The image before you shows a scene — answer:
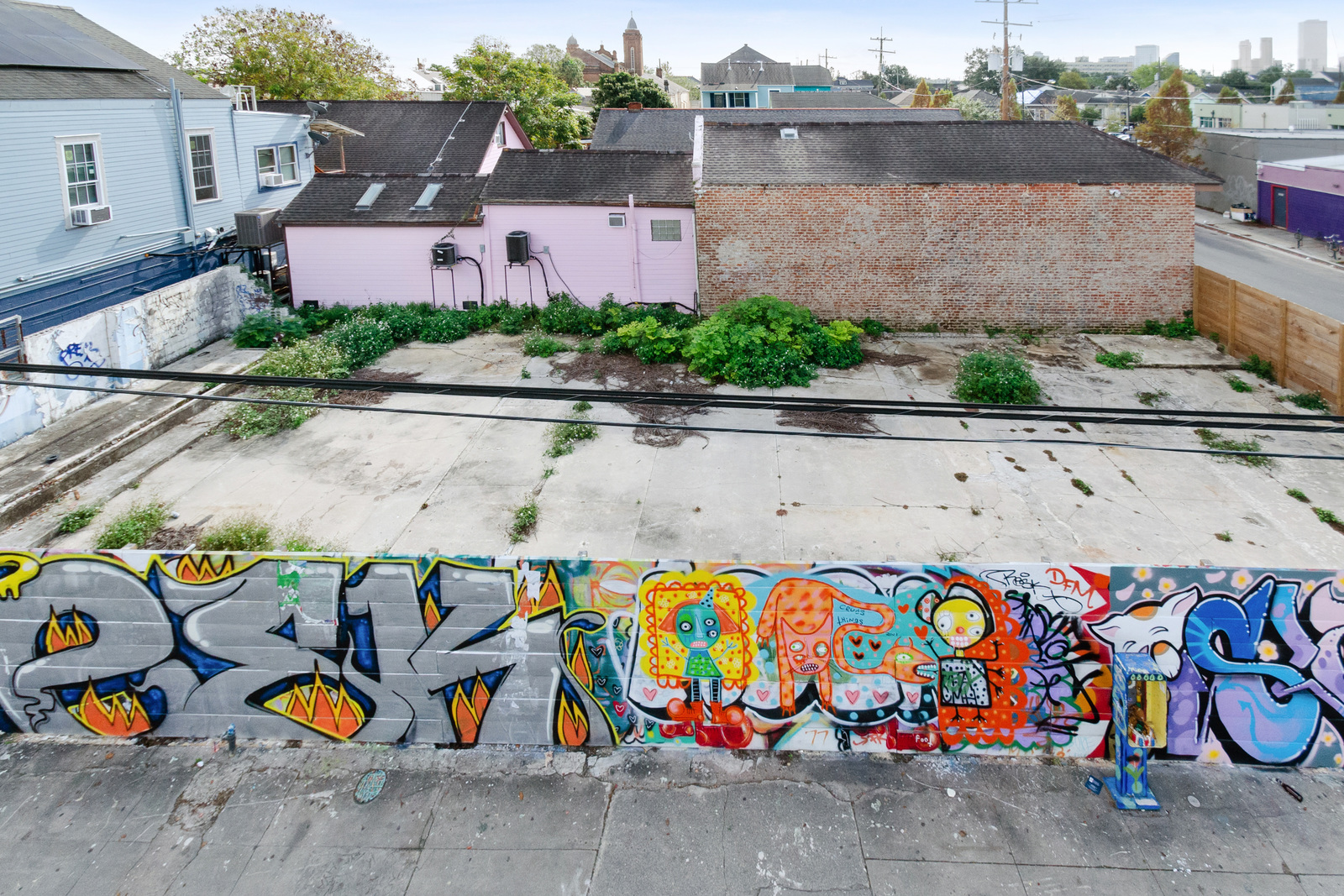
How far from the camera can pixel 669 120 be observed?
120 ft

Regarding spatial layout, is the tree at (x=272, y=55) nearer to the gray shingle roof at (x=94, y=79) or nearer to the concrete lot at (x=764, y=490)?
the gray shingle roof at (x=94, y=79)

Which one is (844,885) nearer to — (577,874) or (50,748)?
(577,874)

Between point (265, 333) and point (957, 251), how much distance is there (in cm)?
1474

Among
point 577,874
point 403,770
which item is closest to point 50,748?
point 403,770

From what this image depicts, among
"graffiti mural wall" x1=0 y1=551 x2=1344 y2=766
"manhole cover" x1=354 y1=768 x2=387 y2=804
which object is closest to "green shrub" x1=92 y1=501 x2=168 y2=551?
"graffiti mural wall" x1=0 y1=551 x2=1344 y2=766

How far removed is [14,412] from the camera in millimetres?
13391

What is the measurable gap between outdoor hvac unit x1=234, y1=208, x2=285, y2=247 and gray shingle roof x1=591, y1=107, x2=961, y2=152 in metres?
15.1

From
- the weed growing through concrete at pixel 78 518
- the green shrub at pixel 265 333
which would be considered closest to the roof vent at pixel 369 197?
the green shrub at pixel 265 333

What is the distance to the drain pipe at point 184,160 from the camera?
65.8ft

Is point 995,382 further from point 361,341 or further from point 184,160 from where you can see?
point 184,160

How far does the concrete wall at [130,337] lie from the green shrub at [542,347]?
20.6ft

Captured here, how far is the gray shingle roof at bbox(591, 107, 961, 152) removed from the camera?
113 ft

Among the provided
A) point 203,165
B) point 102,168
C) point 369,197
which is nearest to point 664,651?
point 369,197

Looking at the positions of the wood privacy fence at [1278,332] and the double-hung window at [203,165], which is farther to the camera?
the double-hung window at [203,165]
